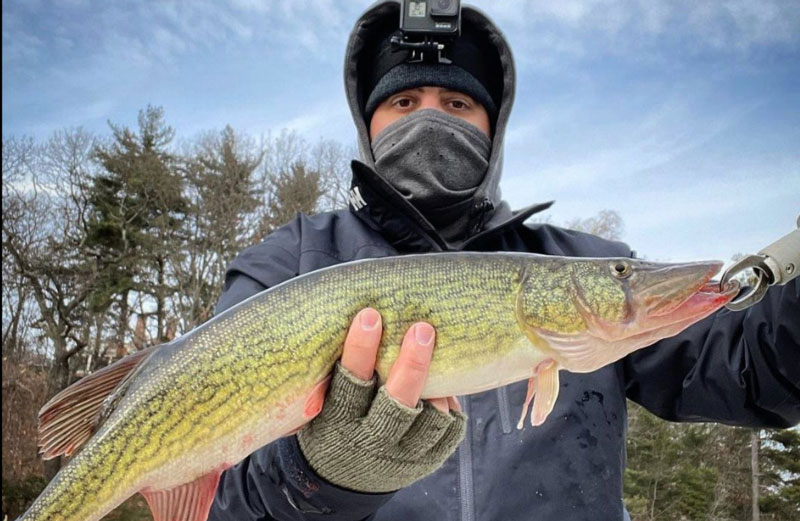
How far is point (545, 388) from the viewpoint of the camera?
2295mm

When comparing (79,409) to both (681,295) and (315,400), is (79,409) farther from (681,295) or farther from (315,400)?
(681,295)

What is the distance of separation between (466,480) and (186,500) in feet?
3.61

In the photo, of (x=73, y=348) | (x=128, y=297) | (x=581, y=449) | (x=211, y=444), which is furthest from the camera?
(x=128, y=297)

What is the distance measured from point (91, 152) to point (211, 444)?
30237 millimetres

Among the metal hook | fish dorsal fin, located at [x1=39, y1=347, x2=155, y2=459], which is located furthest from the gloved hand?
the metal hook

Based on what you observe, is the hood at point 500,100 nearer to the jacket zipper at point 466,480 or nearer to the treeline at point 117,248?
the jacket zipper at point 466,480

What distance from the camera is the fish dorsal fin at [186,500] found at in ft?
7.08

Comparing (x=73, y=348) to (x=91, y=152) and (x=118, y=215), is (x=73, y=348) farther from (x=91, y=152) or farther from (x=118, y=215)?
(x=91, y=152)

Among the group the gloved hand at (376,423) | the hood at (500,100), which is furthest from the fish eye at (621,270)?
the hood at (500,100)

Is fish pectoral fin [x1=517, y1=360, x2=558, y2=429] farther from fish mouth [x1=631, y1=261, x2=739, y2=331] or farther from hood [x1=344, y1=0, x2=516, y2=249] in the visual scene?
hood [x1=344, y1=0, x2=516, y2=249]

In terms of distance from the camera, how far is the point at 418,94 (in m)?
3.59

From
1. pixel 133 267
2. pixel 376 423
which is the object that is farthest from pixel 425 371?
pixel 133 267

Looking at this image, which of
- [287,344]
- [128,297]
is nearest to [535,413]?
[287,344]

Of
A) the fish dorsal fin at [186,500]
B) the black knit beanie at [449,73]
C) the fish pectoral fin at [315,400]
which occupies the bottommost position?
the fish dorsal fin at [186,500]
